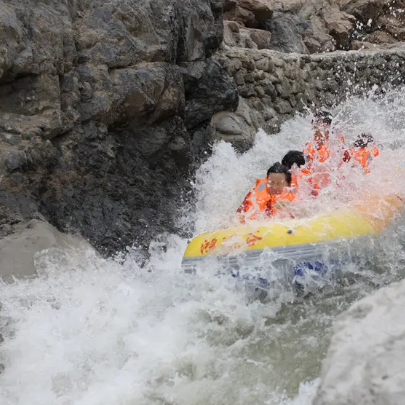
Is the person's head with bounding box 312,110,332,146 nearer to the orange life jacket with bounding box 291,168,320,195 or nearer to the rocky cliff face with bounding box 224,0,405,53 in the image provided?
the orange life jacket with bounding box 291,168,320,195

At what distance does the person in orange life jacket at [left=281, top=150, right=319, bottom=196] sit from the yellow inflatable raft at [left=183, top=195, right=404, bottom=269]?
549 mm

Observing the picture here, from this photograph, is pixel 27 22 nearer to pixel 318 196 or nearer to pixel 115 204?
pixel 115 204

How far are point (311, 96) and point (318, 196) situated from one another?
526cm

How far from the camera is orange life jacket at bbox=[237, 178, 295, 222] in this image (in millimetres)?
4379

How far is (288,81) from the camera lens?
8.70 metres

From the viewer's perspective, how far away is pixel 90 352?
10.5 ft

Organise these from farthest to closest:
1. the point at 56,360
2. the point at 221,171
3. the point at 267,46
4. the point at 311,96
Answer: the point at 267,46 < the point at 311,96 < the point at 221,171 < the point at 56,360

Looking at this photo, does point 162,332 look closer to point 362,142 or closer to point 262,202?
point 262,202

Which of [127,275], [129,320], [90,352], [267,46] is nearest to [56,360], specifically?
[90,352]

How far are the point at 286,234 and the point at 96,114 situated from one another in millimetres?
2246

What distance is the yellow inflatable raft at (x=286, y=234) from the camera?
12.3 feet

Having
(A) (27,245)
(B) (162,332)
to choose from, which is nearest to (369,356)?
(B) (162,332)

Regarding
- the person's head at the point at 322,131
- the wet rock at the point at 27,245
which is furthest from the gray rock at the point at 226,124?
the wet rock at the point at 27,245

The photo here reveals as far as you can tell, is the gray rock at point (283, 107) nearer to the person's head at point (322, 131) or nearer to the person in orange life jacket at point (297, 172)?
the person's head at point (322, 131)
